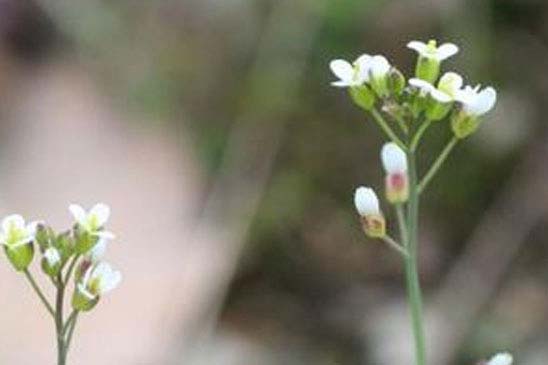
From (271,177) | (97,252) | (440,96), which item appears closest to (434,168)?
(440,96)

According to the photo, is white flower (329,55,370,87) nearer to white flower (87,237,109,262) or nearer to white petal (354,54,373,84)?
white petal (354,54,373,84)

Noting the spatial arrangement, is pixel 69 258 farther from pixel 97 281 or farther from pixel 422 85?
pixel 422 85

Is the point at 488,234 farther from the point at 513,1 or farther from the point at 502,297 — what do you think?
the point at 513,1

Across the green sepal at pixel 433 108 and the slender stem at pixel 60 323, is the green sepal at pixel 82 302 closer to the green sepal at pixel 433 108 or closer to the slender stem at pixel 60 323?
the slender stem at pixel 60 323

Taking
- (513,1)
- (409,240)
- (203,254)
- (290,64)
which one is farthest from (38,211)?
(409,240)

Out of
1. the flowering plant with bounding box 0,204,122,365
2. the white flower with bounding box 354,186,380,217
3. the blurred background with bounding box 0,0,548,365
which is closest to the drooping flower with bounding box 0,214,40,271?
the flowering plant with bounding box 0,204,122,365

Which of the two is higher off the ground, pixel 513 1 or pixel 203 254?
pixel 513 1

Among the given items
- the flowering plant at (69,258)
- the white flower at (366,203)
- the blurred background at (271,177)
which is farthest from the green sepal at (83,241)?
the blurred background at (271,177)
